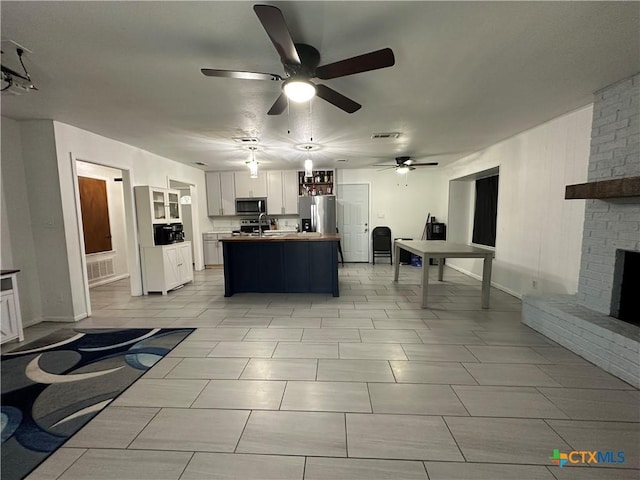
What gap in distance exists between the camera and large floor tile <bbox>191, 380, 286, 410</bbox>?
1782mm

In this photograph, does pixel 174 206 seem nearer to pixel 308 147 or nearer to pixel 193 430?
pixel 308 147

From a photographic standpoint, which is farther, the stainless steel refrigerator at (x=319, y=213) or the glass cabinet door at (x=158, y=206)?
the stainless steel refrigerator at (x=319, y=213)

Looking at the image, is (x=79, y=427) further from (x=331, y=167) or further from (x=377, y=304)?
(x=331, y=167)

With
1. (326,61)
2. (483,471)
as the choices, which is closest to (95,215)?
(326,61)

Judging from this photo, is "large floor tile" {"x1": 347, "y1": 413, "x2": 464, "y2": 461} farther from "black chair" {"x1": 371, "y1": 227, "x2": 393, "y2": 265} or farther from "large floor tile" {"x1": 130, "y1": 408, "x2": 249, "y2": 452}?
"black chair" {"x1": 371, "y1": 227, "x2": 393, "y2": 265}

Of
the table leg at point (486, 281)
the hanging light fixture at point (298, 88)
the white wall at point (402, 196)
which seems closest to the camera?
the hanging light fixture at point (298, 88)

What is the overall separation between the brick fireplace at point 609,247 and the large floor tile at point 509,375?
57 cm

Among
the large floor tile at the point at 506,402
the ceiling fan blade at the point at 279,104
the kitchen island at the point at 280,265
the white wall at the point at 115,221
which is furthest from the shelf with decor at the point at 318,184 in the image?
the large floor tile at the point at 506,402

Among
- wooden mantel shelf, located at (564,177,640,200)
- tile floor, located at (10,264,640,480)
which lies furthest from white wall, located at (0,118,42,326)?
wooden mantel shelf, located at (564,177,640,200)

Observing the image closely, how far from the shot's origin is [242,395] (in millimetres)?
1883

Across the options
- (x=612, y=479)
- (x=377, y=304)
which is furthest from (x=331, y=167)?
(x=612, y=479)

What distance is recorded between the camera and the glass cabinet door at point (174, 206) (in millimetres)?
4910

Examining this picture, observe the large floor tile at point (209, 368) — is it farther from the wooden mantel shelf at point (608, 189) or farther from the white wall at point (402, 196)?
the white wall at point (402, 196)

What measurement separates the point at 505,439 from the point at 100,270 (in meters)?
6.72
